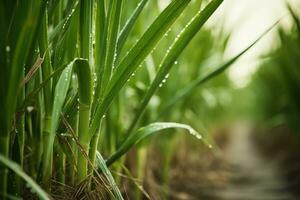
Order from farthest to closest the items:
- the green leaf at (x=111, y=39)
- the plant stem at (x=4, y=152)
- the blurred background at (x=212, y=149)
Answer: the blurred background at (x=212, y=149) → the green leaf at (x=111, y=39) → the plant stem at (x=4, y=152)

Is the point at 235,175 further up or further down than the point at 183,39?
further down

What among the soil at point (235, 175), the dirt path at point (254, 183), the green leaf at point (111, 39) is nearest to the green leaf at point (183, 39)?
the green leaf at point (111, 39)

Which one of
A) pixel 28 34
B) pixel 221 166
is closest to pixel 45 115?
pixel 28 34

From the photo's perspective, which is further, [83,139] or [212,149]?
[212,149]

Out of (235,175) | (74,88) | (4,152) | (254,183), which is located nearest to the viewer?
(4,152)

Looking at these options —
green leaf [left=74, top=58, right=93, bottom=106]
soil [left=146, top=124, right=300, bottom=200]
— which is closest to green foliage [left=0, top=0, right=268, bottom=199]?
green leaf [left=74, top=58, right=93, bottom=106]

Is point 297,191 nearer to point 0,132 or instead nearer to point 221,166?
point 221,166

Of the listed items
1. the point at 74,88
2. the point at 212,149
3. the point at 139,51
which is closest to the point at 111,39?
the point at 139,51

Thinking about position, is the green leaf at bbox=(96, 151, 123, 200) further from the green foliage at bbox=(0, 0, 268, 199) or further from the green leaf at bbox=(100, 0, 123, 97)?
the green leaf at bbox=(100, 0, 123, 97)

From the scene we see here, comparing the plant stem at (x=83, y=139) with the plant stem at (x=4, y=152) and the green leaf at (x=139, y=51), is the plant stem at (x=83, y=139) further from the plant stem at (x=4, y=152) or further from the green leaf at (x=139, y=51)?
the plant stem at (x=4, y=152)

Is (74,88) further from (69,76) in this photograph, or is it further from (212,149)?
(212,149)

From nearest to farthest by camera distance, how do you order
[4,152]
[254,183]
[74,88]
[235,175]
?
1. [4,152]
2. [74,88]
3. [254,183]
4. [235,175]
